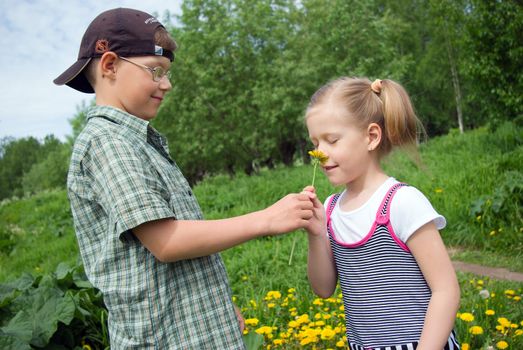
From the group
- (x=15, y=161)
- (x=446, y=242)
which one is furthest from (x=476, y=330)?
(x=15, y=161)

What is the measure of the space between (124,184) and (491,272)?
3.50 m

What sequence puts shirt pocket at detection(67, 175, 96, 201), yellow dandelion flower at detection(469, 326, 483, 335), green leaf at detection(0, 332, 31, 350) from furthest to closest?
yellow dandelion flower at detection(469, 326, 483, 335), green leaf at detection(0, 332, 31, 350), shirt pocket at detection(67, 175, 96, 201)

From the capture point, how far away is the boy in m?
1.31

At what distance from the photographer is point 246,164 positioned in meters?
18.0

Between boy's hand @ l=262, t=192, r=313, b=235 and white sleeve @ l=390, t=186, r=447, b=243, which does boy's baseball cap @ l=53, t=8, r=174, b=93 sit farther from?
white sleeve @ l=390, t=186, r=447, b=243

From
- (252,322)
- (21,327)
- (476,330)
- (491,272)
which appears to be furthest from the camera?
(491,272)

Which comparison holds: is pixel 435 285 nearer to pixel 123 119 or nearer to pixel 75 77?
pixel 123 119

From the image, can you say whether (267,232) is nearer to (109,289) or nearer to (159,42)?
(109,289)

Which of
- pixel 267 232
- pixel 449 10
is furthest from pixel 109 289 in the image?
pixel 449 10

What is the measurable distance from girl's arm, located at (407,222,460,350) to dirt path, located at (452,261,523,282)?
269 centimetres

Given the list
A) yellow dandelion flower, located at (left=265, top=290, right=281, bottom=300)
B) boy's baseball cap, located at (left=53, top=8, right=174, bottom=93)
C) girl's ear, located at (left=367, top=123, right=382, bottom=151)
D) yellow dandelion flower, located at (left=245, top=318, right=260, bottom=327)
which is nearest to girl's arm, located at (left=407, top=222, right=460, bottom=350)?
girl's ear, located at (left=367, top=123, right=382, bottom=151)

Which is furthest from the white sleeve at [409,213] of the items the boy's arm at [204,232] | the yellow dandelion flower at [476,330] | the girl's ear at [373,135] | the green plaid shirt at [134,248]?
the yellow dandelion flower at [476,330]

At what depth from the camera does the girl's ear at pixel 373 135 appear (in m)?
1.52

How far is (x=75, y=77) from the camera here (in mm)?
1534
